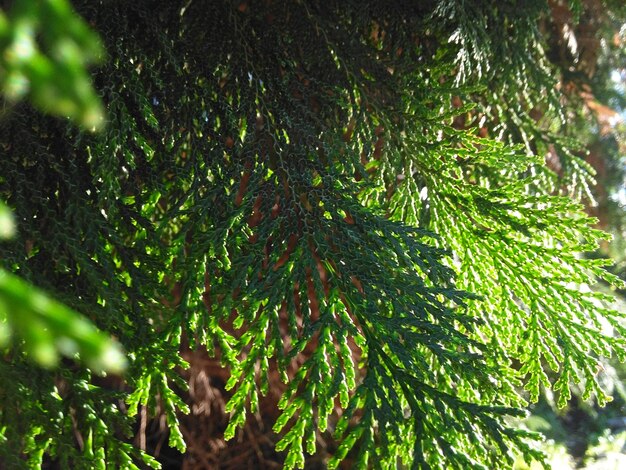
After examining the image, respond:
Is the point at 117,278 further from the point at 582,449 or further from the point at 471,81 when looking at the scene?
the point at 582,449

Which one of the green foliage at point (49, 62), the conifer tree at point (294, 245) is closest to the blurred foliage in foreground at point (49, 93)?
the green foliage at point (49, 62)

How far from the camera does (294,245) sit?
1711 millimetres

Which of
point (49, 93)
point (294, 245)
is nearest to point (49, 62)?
point (49, 93)

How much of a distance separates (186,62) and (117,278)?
31.0 inches

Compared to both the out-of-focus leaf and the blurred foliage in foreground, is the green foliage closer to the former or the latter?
the blurred foliage in foreground

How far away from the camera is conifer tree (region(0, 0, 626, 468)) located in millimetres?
1476

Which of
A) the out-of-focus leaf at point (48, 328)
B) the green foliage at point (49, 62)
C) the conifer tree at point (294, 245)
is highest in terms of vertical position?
the conifer tree at point (294, 245)

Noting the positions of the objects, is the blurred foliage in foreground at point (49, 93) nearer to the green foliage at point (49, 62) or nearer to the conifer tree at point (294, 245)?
the green foliage at point (49, 62)

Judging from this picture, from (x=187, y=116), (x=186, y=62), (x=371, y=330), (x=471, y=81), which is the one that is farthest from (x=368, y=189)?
(x=471, y=81)

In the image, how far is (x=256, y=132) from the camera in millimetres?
1954

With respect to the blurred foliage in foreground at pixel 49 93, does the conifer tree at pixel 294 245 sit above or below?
above

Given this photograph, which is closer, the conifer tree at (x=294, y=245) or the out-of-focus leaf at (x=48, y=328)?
the out-of-focus leaf at (x=48, y=328)

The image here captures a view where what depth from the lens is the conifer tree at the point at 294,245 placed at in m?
1.48

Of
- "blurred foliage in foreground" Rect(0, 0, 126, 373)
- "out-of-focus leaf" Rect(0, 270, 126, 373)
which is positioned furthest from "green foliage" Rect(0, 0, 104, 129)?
"out-of-focus leaf" Rect(0, 270, 126, 373)
